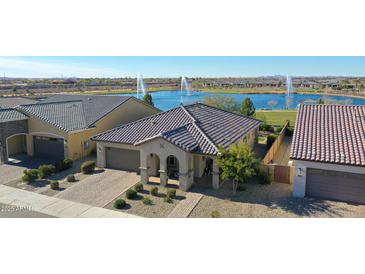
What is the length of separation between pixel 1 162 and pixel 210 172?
55.5 ft

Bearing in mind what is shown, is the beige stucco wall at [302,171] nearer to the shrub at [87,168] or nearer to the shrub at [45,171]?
the shrub at [87,168]

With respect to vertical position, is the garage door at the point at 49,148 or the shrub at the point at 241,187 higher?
the garage door at the point at 49,148

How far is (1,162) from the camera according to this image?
25297mm

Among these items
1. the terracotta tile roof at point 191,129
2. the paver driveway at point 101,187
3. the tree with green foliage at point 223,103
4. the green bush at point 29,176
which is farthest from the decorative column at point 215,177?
the tree with green foliage at point 223,103

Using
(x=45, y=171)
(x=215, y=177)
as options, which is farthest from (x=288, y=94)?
(x=45, y=171)

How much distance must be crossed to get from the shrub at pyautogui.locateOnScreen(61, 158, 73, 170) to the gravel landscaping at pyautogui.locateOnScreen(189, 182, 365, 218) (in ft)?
34.0

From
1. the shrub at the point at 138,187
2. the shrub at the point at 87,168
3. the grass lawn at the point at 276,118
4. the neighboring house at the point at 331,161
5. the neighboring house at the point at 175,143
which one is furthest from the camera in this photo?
the grass lawn at the point at 276,118

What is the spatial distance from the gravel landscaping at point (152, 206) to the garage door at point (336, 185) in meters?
7.27

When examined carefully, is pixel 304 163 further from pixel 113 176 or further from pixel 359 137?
pixel 113 176

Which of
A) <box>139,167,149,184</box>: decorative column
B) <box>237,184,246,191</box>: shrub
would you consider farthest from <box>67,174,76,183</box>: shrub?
<box>237,184,246,191</box>: shrub

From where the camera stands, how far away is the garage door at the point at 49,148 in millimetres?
26141

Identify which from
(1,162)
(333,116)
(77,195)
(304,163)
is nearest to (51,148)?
(1,162)

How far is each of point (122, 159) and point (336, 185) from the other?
46.7ft

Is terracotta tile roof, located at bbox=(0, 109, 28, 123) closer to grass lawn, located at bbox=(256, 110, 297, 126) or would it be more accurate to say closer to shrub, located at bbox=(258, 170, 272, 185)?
shrub, located at bbox=(258, 170, 272, 185)
